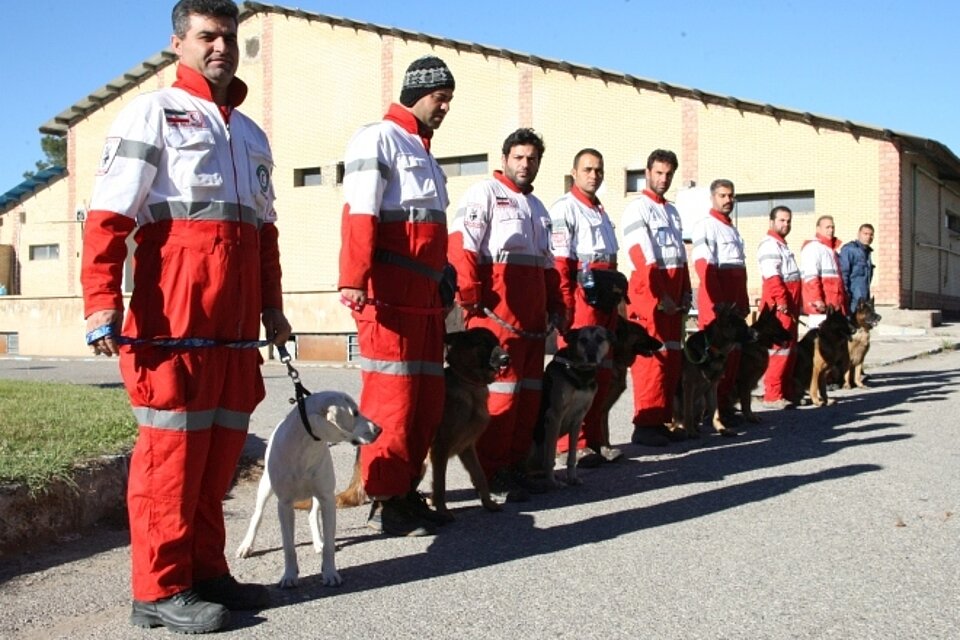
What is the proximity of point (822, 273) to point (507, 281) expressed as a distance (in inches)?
317

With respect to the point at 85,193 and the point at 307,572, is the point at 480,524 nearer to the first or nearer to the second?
the point at 307,572

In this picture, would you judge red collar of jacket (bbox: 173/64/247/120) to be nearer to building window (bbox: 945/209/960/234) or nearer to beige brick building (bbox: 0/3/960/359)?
beige brick building (bbox: 0/3/960/359)

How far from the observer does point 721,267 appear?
10227 mm

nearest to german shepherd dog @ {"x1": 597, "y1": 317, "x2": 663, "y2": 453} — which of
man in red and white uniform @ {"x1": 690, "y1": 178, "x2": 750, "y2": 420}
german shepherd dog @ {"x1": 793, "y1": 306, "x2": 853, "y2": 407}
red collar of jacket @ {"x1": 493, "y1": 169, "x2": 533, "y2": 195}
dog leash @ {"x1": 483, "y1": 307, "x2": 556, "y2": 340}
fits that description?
dog leash @ {"x1": 483, "y1": 307, "x2": 556, "y2": 340}

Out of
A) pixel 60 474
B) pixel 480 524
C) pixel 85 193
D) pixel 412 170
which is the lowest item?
pixel 480 524

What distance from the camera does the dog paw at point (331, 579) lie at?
14.5ft

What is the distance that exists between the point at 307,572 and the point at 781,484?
3.36 m

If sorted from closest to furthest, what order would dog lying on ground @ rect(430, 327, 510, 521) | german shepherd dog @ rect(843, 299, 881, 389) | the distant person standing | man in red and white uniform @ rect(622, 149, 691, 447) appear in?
dog lying on ground @ rect(430, 327, 510, 521)
man in red and white uniform @ rect(622, 149, 691, 447)
german shepherd dog @ rect(843, 299, 881, 389)
the distant person standing

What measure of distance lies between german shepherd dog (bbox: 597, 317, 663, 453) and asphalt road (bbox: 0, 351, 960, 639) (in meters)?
0.72

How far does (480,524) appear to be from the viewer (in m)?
5.68

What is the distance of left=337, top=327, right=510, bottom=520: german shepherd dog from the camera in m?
5.75

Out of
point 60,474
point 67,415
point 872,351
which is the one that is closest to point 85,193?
point 872,351

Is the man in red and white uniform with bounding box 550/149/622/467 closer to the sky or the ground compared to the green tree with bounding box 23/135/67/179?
closer to the ground

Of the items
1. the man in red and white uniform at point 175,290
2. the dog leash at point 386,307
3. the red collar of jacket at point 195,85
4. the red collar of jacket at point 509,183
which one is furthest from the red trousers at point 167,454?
the red collar of jacket at point 509,183
